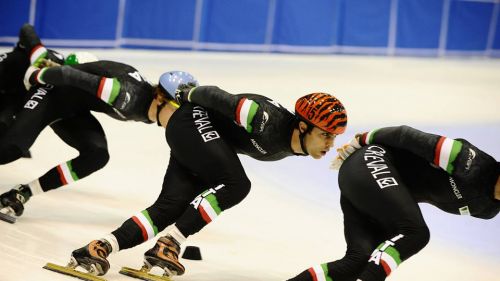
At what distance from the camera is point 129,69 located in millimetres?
6062

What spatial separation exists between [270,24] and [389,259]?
14388 mm

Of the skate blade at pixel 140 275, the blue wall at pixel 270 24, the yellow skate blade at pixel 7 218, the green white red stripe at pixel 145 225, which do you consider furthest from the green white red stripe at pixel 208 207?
the blue wall at pixel 270 24

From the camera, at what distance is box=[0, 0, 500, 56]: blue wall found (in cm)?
1470

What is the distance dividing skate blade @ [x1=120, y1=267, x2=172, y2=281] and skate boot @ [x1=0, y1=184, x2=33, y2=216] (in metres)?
1.41

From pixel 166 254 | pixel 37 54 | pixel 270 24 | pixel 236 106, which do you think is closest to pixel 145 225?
pixel 166 254

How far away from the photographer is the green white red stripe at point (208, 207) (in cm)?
498

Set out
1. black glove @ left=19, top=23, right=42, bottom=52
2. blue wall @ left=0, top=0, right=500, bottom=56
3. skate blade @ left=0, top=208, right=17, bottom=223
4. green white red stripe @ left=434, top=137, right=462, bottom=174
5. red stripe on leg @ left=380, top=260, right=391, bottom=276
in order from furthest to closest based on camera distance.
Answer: blue wall @ left=0, top=0, right=500, bottom=56
black glove @ left=19, top=23, right=42, bottom=52
skate blade @ left=0, top=208, right=17, bottom=223
green white red stripe @ left=434, top=137, right=462, bottom=174
red stripe on leg @ left=380, top=260, right=391, bottom=276

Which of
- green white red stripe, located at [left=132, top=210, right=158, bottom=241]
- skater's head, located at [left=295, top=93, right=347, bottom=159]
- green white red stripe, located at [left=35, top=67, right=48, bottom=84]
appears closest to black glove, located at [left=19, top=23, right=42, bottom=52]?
green white red stripe, located at [left=35, top=67, right=48, bottom=84]

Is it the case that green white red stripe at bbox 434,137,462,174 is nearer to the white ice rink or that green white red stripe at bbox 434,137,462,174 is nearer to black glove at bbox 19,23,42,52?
the white ice rink

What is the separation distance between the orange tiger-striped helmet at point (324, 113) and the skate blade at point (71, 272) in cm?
153

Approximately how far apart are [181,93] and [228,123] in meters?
0.41

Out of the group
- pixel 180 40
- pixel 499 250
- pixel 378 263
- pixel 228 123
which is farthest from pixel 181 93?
pixel 180 40

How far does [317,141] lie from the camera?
16.5 ft

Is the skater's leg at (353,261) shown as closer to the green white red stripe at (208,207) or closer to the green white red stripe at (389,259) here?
the green white red stripe at (389,259)
